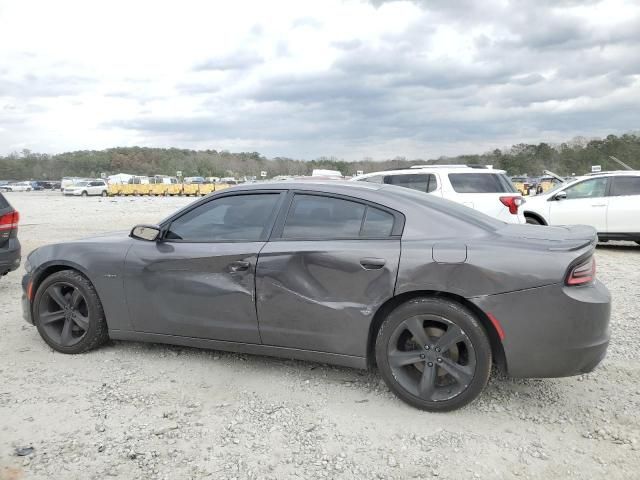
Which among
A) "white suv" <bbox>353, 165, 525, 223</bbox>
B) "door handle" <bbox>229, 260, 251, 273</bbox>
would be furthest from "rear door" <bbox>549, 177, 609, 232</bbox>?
"door handle" <bbox>229, 260, 251, 273</bbox>

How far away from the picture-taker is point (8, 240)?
641 centimetres

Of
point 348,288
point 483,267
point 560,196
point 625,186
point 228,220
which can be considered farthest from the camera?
point 560,196

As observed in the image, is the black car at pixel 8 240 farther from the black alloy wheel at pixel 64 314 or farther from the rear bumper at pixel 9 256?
the black alloy wheel at pixel 64 314

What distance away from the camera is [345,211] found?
11.6ft

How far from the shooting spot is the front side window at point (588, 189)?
1044cm

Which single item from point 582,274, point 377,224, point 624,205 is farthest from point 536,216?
point 377,224

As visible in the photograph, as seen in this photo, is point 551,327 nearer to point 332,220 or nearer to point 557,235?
point 557,235

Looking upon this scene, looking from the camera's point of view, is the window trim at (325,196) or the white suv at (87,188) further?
the white suv at (87,188)

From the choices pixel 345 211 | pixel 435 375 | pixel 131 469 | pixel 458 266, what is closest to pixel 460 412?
pixel 435 375

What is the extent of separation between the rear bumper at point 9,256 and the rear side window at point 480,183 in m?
7.02

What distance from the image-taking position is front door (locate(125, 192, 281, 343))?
363cm

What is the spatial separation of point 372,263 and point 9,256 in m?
5.30

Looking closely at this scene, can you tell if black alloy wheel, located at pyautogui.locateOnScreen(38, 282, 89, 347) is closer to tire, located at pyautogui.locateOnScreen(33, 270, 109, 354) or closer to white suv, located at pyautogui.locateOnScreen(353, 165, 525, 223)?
tire, located at pyautogui.locateOnScreen(33, 270, 109, 354)

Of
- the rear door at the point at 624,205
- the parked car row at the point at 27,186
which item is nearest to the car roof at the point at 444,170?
the rear door at the point at 624,205
